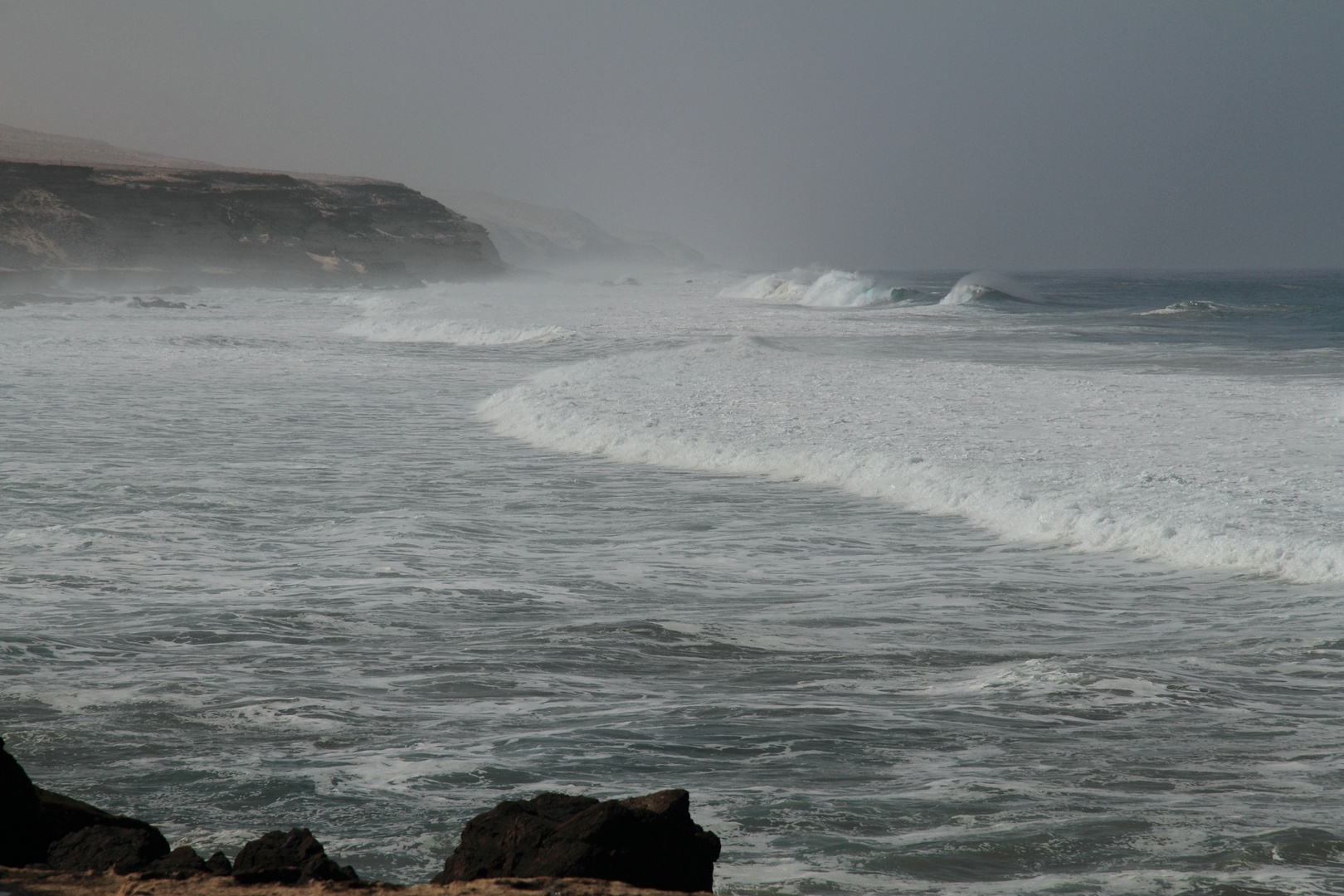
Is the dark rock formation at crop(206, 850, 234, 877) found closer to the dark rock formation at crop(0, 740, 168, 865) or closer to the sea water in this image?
the dark rock formation at crop(0, 740, 168, 865)

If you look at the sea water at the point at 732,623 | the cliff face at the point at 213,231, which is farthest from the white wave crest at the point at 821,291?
the sea water at the point at 732,623

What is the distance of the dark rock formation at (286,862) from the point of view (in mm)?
2422

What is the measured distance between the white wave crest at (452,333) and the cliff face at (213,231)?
142 feet

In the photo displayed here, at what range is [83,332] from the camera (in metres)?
26.5

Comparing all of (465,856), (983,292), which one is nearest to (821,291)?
(983,292)

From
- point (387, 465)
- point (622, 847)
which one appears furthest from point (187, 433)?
point (622, 847)

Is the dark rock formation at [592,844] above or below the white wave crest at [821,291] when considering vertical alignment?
below

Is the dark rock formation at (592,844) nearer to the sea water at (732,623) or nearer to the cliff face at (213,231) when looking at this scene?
the sea water at (732,623)

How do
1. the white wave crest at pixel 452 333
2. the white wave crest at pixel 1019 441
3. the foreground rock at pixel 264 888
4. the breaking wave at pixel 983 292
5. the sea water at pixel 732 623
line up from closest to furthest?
the foreground rock at pixel 264 888
the sea water at pixel 732 623
the white wave crest at pixel 1019 441
the white wave crest at pixel 452 333
the breaking wave at pixel 983 292

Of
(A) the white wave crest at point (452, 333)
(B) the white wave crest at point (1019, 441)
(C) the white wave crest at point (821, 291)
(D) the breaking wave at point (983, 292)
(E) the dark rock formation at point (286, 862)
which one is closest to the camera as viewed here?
(E) the dark rock formation at point (286, 862)

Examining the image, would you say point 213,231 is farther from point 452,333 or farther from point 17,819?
point 17,819

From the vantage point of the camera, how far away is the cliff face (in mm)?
67250

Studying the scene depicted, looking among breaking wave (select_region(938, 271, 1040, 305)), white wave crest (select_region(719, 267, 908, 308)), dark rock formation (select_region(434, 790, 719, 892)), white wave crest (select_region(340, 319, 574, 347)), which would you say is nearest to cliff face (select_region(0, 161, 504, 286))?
white wave crest (select_region(719, 267, 908, 308))

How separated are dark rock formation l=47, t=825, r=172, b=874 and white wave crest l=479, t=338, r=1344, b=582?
6184mm
